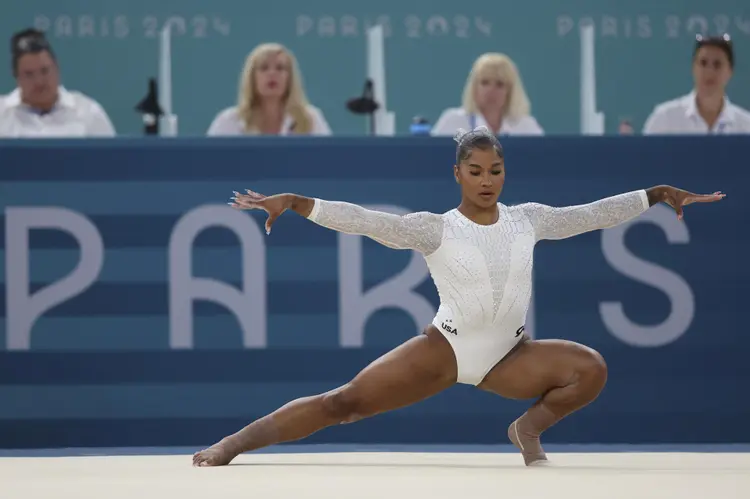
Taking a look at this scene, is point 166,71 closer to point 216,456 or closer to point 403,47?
point 403,47

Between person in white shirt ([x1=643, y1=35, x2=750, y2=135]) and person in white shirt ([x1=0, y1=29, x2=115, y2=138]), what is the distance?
10.4ft

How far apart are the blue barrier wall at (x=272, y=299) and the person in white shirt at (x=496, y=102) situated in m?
0.92

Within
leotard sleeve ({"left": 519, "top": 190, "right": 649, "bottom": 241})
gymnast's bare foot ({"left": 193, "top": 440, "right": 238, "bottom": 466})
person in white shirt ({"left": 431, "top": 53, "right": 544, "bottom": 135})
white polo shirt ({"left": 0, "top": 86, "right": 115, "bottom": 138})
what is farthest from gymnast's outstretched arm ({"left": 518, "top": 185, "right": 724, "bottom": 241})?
white polo shirt ({"left": 0, "top": 86, "right": 115, "bottom": 138})

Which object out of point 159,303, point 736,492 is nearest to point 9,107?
point 159,303

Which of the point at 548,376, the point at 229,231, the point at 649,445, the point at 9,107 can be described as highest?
the point at 9,107

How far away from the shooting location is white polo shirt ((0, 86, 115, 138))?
8.02m

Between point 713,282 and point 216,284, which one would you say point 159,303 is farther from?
point 713,282

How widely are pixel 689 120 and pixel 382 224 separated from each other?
142 inches

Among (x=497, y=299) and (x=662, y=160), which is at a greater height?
(x=662, y=160)

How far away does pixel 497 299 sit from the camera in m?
5.25

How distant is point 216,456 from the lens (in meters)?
5.33

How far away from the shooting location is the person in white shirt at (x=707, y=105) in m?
8.12

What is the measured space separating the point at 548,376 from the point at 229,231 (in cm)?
224

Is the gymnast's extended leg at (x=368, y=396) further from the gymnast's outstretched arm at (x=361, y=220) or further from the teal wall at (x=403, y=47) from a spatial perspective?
the teal wall at (x=403, y=47)
